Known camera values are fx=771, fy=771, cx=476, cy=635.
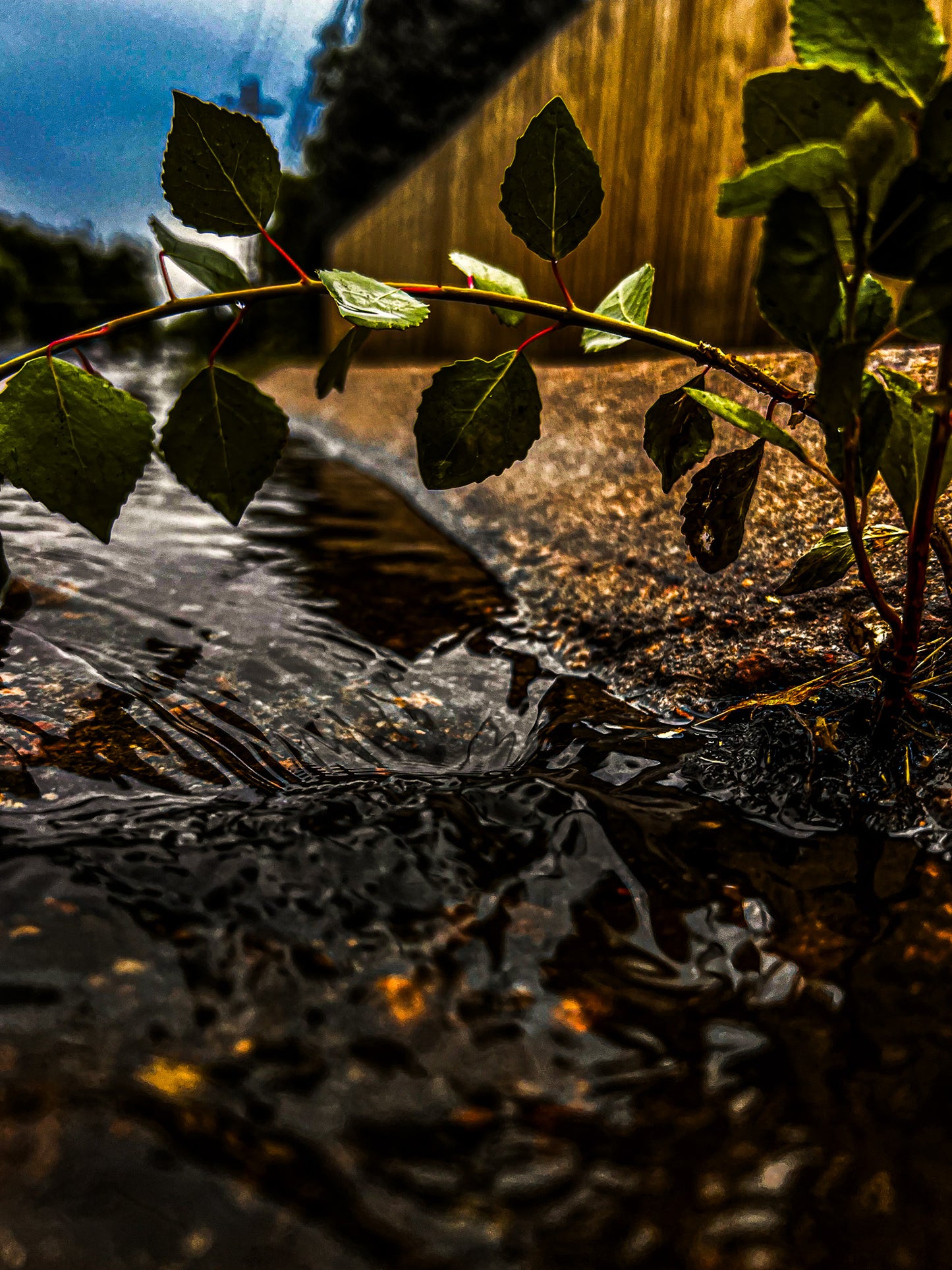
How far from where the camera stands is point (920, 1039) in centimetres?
51

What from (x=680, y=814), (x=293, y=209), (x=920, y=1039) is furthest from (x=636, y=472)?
(x=293, y=209)

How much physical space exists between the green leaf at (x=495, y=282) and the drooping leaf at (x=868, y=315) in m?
0.29

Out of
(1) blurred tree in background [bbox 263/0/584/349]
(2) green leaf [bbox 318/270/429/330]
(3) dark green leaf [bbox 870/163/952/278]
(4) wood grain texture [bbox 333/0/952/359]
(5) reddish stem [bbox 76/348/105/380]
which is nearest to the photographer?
(3) dark green leaf [bbox 870/163/952/278]

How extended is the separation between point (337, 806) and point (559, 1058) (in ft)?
1.04

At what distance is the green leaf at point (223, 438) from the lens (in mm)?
742

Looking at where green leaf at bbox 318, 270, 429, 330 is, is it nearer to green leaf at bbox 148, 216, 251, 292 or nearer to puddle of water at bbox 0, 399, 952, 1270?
green leaf at bbox 148, 216, 251, 292

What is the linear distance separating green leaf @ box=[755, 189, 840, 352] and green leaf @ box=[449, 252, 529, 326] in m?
0.26

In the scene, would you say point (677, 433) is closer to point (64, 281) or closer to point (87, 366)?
point (87, 366)

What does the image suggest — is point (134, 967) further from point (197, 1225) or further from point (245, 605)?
point (245, 605)

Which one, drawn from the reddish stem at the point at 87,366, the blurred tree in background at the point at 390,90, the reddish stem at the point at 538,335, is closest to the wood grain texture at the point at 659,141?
the reddish stem at the point at 538,335

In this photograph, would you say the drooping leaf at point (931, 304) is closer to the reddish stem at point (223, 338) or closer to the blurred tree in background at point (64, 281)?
the reddish stem at point (223, 338)

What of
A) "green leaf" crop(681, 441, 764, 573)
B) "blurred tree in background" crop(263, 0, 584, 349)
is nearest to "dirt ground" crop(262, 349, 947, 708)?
"green leaf" crop(681, 441, 764, 573)

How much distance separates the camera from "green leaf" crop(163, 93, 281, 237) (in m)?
0.66

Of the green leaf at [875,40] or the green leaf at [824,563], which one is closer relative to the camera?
the green leaf at [875,40]
